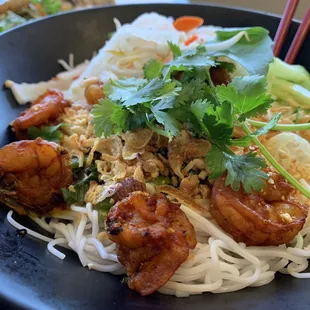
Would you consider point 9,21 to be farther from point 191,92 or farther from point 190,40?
point 191,92

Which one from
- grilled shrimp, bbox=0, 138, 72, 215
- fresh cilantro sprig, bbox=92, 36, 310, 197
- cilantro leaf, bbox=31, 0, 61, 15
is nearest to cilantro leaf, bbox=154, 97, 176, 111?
fresh cilantro sprig, bbox=92, 36, 310, 197

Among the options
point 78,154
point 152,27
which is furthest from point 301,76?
point 78,154

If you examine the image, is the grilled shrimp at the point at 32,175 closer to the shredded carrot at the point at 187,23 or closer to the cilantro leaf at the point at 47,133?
the cilantro leaf at the point at 47,133

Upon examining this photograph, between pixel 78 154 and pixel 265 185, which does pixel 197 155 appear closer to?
pixel 265 185

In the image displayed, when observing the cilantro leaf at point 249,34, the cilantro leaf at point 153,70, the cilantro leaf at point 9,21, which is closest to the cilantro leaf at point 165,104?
the cilantro leaf at point 153,70

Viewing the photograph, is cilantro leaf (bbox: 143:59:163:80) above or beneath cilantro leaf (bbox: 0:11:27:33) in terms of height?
above

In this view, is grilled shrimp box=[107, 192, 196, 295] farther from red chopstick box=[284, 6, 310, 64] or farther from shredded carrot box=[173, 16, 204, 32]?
shredded carrot box=[173, 16, 204, 32]
